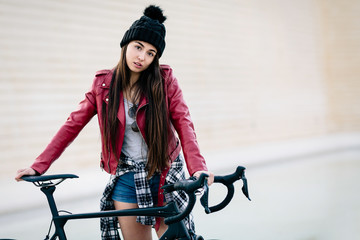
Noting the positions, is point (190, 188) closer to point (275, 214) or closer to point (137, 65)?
point (137, 65)

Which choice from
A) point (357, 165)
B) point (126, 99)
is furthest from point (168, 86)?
point (357, 165)

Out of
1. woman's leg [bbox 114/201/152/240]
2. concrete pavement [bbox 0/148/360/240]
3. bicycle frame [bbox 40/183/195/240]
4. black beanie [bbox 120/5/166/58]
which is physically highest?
black beanie [bbox 120/5/166/58]

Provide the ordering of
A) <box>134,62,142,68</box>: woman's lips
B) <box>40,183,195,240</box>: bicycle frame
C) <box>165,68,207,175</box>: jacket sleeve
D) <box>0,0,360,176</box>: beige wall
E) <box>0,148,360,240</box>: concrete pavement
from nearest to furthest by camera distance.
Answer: <box>40,183,195,240</box>: bicycle frame
<box>165,68,207,175</box>: jacket sleeve
<box>134,62,142,68</box>: woman's lips
<box>0,148,360,240</box>: concrete pavement
<box>0,0,360,176</box>: beige wall

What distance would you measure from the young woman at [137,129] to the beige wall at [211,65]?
14.3ft

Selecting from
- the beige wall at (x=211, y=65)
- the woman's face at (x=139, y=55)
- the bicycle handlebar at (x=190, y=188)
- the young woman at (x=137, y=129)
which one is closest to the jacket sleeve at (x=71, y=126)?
the young woman at (x=137, y=129)

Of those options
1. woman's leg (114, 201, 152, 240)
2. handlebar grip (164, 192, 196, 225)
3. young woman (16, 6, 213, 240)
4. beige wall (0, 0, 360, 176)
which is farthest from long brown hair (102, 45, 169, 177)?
beige wall (0, 0, 360, 176)

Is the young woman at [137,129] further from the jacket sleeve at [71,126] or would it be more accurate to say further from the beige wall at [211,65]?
the beige wall at [211,65]

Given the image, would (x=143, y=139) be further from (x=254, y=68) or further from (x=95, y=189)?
(x=254, y=68)

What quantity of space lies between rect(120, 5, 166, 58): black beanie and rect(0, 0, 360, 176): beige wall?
4.53 m

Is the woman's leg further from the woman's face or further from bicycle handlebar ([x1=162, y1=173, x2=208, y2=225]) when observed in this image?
the woman's face

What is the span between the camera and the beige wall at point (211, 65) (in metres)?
5.95

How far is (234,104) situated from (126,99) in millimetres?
7713

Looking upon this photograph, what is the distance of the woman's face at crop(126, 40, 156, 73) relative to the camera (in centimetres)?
184

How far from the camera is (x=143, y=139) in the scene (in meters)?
1.86
